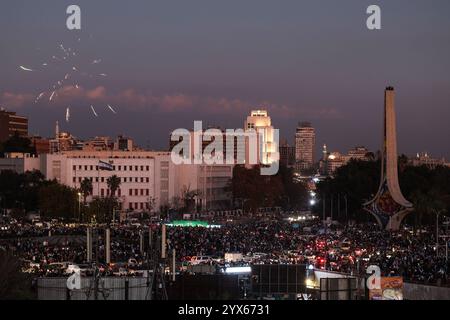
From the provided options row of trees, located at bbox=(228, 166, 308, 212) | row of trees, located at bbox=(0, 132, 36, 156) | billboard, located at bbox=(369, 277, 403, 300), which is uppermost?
row of trees, located at bbox=(0, 132, 36, 156)

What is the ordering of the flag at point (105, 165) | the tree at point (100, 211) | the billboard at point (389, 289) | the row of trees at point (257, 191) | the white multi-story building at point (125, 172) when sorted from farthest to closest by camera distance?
the row of trees at point (257, 191), the white multi-story building at point (125, 172), the flag at point (105, 165), the tree at point (100, 211), the billboard at point (389, 289)

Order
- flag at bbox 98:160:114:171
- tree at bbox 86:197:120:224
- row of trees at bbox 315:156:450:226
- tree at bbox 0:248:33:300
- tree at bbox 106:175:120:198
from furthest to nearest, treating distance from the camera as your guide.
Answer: flag at bbox 98:160:114:171 < tree at bbox 106:175:120:198 < row of trees at bbox 315:156:450:226 < tree at bbox 86:197:120:224 < tree at bbox 0:248:33:300

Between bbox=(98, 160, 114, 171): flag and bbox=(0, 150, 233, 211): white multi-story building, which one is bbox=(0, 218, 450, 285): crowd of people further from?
bbox=(0, 150, 233, 211): white multi-story building

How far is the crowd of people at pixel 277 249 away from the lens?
31.3 metres

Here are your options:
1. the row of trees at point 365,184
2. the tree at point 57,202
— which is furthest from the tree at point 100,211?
the row of trees at point 365,184

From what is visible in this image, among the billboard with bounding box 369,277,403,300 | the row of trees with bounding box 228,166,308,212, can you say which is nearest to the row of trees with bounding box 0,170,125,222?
the row of trees with bounding box 228,166,308,212

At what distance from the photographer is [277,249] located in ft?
133

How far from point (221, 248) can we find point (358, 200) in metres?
37.9

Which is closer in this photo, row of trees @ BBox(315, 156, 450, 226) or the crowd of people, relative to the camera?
the crowd of people

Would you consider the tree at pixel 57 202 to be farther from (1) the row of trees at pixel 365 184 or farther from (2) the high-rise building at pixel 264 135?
(2) the high-rise building at pixel 264 135

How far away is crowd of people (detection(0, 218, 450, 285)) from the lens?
31.3 meters

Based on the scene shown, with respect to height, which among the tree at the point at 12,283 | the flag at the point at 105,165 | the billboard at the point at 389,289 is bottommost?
the billboard at the point at 389,289
